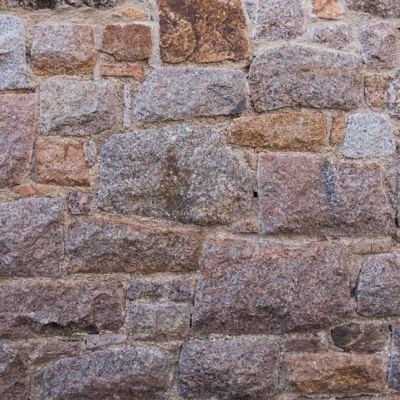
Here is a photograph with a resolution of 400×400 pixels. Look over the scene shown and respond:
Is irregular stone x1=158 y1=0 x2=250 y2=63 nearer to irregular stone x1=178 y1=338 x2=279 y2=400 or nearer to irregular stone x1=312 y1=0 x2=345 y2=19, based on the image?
irregular stone x1=312 y1=0 x2=345 y2=19

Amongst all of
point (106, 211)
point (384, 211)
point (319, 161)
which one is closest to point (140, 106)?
point (106, 211)

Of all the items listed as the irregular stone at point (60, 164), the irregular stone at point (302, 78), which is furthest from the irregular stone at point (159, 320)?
the irregular stone at point (302, 78)

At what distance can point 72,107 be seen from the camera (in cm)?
171

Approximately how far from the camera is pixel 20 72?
5.57 feet

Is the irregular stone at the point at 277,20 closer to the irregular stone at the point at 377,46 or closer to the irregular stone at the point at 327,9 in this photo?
the irregular stone at the point at 327,9

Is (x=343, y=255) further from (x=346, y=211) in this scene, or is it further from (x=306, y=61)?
(x=306, y=61)

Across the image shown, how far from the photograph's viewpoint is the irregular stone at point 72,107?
5.60 ft

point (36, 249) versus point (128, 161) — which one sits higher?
point (128, 161)

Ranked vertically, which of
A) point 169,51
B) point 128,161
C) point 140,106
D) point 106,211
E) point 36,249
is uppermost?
point 169,51

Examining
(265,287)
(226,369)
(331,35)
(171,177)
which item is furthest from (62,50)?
(226,369)

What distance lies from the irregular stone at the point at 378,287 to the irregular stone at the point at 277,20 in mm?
857

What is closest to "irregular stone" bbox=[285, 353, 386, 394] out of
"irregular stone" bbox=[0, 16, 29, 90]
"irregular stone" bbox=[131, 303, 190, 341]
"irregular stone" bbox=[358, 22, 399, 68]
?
"irregular stone" bbox=[131, 303, 190, 341]

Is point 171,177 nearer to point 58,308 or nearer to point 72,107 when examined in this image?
point 72,107

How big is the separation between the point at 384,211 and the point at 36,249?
1.20 meters
